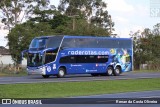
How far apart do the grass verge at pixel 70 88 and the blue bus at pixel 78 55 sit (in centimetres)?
774

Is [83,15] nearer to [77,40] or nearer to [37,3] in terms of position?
[37,3]

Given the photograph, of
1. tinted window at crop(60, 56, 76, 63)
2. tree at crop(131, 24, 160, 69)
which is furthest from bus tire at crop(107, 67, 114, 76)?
tree at crop(131, 24, 160, 69)

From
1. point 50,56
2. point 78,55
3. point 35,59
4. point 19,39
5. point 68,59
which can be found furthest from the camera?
point 19,39

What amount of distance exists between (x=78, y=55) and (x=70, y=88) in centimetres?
1257

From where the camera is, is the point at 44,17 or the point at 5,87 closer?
the point at 5,87

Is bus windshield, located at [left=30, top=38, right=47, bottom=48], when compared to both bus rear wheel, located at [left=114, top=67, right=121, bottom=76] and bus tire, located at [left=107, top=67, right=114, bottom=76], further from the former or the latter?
bus rear wheel, located at [left=114, top=67, right=121, bottom=76]

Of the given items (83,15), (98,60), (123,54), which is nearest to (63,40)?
(98,60)

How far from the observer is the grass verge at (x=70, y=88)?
2481cm

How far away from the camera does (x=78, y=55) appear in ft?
136

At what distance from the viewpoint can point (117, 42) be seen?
44.4m

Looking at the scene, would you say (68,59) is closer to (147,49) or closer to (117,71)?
(117,71)

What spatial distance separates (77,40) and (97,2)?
44.3 meters

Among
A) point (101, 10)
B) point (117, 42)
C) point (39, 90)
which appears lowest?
point (39, 90)

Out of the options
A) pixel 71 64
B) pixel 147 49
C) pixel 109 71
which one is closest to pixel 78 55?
pixel 71 64
